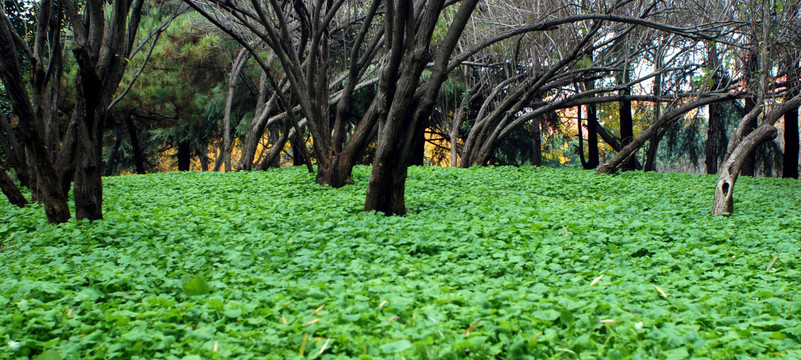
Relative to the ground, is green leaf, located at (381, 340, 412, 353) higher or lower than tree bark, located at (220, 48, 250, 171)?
lower

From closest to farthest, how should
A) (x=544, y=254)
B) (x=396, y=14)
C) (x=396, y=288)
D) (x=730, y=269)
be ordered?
(x=396, y=288)
(x=730, y=269)
(x=544, y=254)
(x=396, y=14)

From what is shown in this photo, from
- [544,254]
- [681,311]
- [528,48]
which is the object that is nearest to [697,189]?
[528,48]

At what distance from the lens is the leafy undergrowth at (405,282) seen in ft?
9.07

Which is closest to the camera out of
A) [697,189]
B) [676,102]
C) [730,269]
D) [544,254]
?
[730,269]

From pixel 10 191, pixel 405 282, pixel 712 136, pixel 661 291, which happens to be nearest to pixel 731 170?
pixel 661 291

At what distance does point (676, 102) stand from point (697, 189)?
11.7ft

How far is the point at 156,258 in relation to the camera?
4609 mm

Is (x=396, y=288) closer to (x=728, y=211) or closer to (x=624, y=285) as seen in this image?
(x=624, y=285)

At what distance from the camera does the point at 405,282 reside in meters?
3.71

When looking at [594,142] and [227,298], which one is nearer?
[227,298]

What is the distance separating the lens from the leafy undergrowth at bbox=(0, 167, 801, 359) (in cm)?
277

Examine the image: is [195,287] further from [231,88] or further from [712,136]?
[712,136]

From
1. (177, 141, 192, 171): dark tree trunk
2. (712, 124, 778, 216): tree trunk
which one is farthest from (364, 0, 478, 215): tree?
(177, 141, 192, 171): dark tree trunk

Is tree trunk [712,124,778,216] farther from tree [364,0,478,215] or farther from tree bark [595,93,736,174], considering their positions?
tree bark [595,93,736,174]
